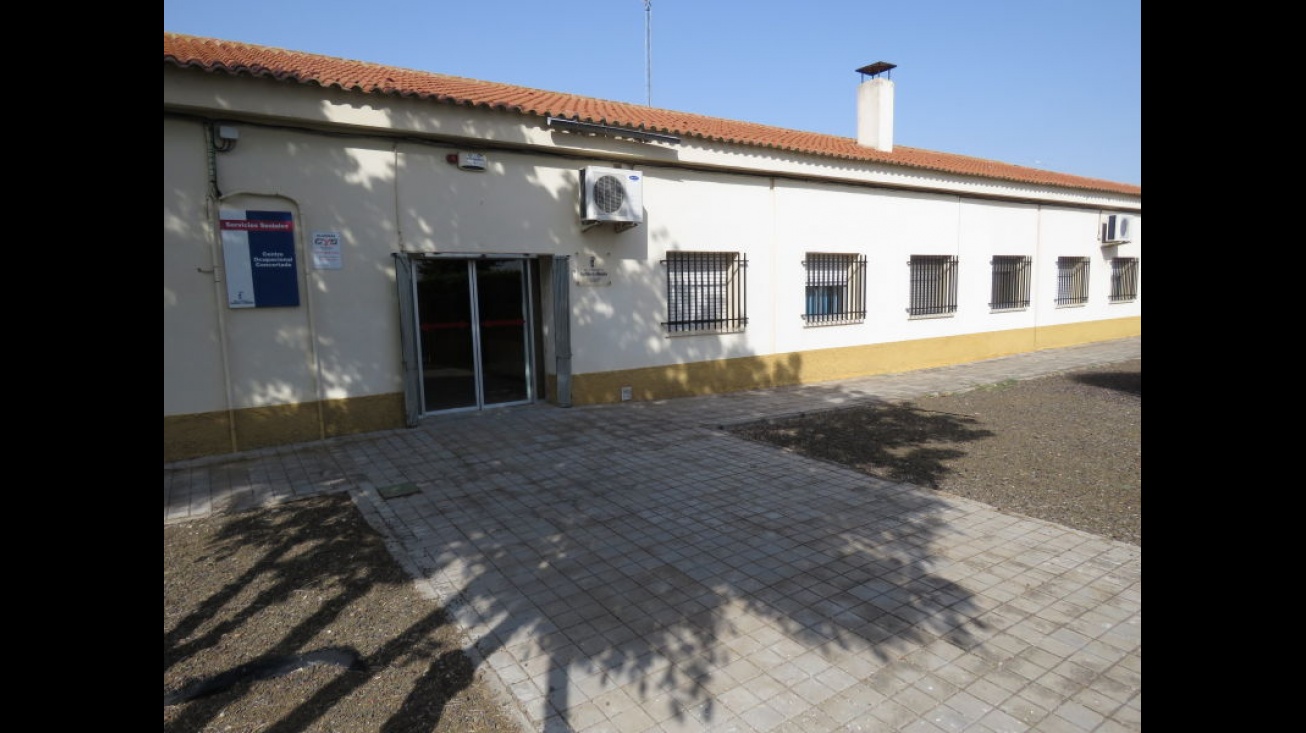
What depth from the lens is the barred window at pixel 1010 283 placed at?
16.2m

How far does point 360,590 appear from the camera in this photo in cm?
438

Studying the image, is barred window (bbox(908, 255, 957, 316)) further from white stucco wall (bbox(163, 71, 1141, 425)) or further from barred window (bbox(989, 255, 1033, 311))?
barred window (bbox(989, 255, 1033, 311))

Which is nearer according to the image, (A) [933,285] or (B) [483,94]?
(B) [483,94]

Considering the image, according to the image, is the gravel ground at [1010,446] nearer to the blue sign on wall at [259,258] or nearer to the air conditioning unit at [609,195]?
the air conditioning unit at [609,195]

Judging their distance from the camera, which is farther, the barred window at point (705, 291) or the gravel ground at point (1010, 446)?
the barred window at point (705, 291)

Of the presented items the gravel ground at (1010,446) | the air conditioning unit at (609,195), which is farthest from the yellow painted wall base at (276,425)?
the gravel ground at (1010,446)

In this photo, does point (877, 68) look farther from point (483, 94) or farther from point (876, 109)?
point (483, 94)

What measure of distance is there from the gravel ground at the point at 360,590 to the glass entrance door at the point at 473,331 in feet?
10.8

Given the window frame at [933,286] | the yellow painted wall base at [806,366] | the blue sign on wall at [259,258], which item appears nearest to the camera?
the blue sign on wall at [259,258]

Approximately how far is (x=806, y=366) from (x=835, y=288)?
177 centimetres

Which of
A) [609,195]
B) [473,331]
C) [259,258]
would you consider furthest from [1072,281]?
[259,258]
